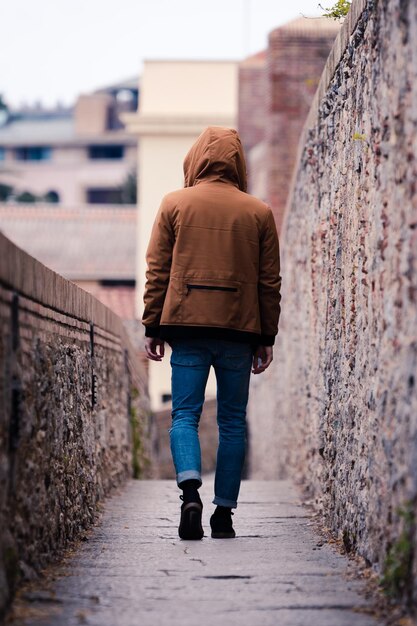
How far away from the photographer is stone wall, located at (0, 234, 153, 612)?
3842 mm

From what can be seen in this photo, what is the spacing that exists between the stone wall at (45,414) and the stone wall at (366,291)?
1.25 m

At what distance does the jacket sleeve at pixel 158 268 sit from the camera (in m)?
5.34

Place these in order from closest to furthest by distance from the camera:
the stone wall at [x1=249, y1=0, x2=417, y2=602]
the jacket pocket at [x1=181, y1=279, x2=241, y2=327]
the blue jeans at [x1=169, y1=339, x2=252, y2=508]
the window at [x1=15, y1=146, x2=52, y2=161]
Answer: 1. the stone wall at [x1=249, y1=0, x2=417, y2=602]
2. the jacket pocket at [x1=181, y1=279, x2=241, y2=327]
3. the blue jeans at [x1=169, y1=339, x2=252, y2=508]
4. the window at [x1=15, y1=146, x2=52, y2=161]

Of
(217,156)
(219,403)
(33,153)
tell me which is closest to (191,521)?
(219,403)

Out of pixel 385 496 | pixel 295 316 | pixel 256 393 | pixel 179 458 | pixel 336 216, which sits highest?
pixel 336 216

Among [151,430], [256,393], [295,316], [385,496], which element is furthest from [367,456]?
[256,393]

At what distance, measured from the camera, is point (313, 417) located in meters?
7.50

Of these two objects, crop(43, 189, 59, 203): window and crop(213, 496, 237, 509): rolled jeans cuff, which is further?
crop(43, 189, 59, 203): window

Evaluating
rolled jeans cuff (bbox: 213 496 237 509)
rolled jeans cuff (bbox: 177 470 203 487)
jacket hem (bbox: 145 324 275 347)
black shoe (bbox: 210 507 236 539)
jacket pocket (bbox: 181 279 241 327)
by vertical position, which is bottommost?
black shoe (bbox: 210 507 236 539)

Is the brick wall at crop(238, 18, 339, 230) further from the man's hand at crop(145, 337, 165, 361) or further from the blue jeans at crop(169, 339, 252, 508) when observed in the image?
the blue jeans at crop(169, 339, 252, 508)

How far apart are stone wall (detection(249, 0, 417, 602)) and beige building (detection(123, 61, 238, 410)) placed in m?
25.9

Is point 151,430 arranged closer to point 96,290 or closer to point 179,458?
point 179,458

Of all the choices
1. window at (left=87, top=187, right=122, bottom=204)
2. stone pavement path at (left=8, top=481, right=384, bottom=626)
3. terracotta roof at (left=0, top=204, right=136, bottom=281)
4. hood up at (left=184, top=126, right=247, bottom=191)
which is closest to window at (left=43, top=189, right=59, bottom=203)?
window at (left=87, top=187, right=122, bottom=204)

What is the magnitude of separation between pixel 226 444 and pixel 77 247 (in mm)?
32798
